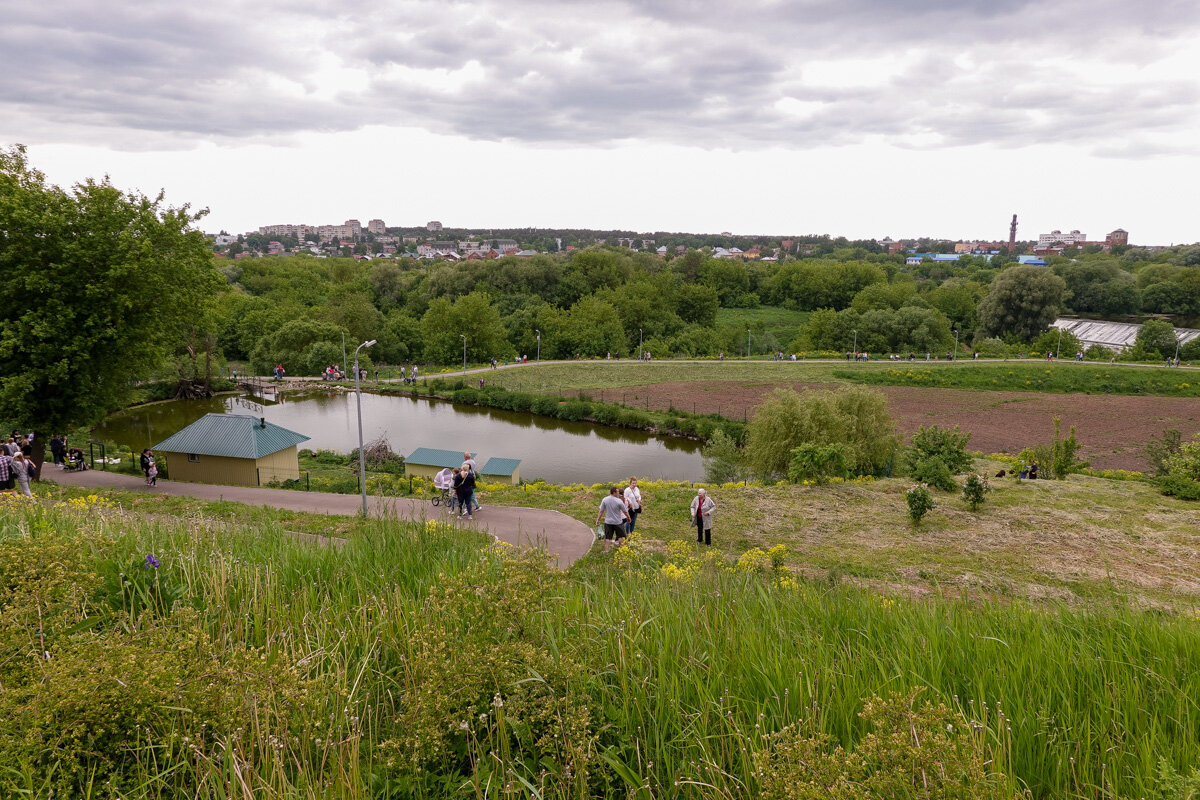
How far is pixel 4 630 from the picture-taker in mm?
2951

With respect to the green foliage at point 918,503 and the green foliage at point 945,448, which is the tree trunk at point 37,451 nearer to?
the green foliage at point 918,503

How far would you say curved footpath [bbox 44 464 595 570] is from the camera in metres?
12.8

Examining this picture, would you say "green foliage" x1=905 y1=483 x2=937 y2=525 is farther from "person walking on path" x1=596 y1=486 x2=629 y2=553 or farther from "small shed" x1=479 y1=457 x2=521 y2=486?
"small shed" x1=479 y1=457 x2=521 y2=486

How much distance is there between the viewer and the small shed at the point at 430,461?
926 inches

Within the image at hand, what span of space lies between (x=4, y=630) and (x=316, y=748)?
1530mm

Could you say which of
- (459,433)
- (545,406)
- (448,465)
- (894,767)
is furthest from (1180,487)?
(545,406)

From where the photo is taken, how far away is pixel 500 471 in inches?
924

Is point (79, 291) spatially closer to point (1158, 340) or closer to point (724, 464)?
point (724, 464)

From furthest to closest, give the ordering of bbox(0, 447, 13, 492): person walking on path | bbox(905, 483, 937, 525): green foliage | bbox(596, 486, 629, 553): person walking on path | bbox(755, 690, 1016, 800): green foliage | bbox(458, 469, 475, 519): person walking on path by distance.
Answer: bbox(905, 483, 937, 525): green foliage < bbox(458, 469, 475, 519): person walking on path < bbox(0, 447, 13, 492): person walking on path < bbox(596, 486, 629, 553): person walking on path < bbox(755, 690, 1016, 800): green foliage

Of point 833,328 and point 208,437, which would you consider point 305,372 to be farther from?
point 833,328

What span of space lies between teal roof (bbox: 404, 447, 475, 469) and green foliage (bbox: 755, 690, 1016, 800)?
21715mm

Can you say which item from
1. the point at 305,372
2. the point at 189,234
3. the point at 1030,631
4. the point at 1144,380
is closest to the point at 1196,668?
the point at 1030,631

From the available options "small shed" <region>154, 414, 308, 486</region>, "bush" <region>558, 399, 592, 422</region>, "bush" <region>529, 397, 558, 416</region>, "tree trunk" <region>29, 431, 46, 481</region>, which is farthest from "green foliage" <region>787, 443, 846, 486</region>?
"bush" <region>529, 397, 558, 416</region>

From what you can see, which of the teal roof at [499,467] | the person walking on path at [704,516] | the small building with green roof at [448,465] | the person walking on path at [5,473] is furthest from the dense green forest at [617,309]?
the person walking on path at [704,516]
